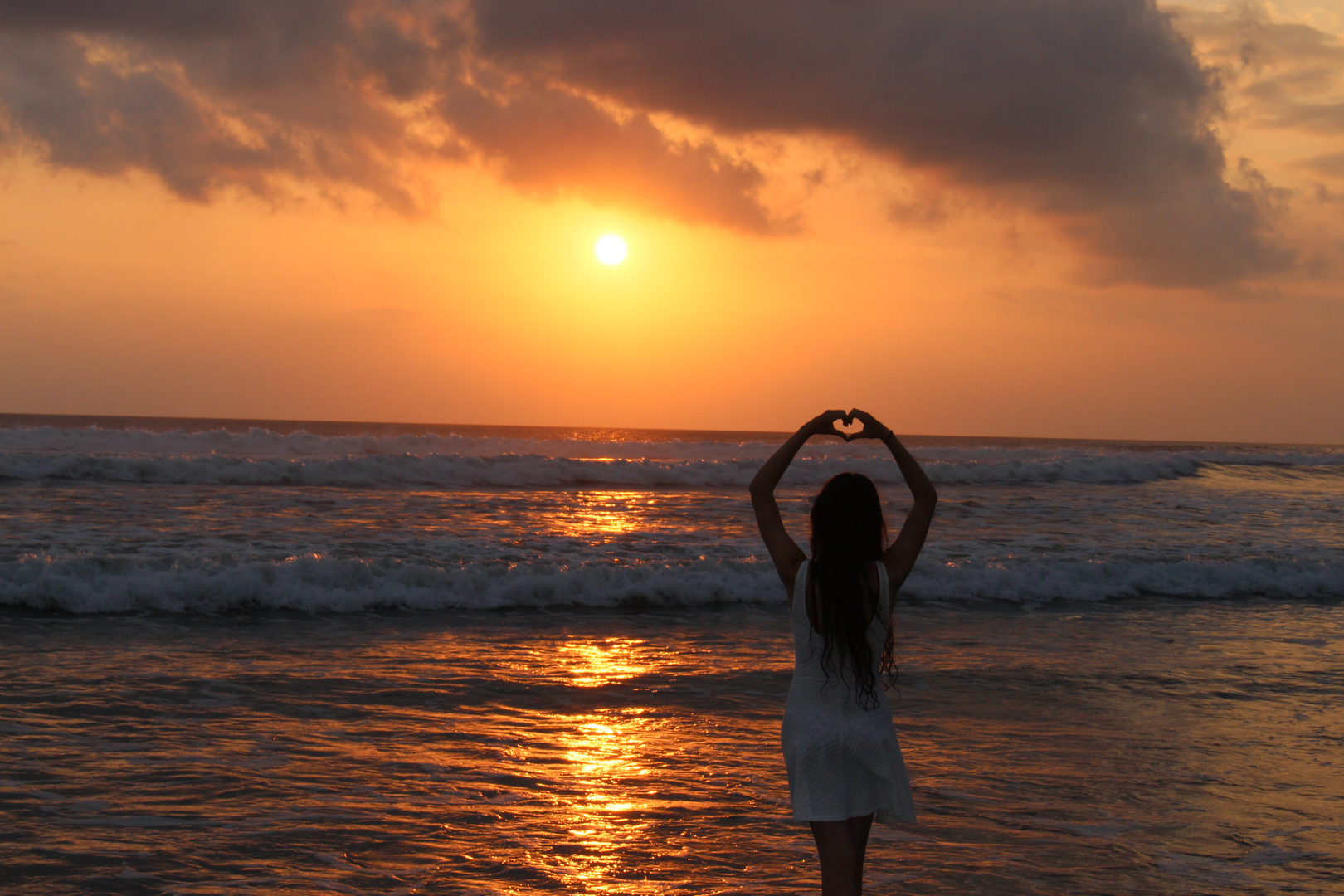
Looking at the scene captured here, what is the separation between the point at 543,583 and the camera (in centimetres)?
1286

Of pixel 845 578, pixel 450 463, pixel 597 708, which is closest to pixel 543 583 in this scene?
pixel 597 708

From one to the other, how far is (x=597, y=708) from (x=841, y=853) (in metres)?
4.84

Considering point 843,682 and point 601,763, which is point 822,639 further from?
point 601,763

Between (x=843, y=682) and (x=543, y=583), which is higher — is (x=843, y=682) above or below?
above

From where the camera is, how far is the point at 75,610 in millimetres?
10852

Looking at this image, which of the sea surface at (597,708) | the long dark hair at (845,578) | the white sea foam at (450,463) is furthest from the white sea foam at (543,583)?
the white sea foam at (450,463)

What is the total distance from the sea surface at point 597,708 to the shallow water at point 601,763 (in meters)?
0.03

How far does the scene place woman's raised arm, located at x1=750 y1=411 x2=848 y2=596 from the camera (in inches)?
124

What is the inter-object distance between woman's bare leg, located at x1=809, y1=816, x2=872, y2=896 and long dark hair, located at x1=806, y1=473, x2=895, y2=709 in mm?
422

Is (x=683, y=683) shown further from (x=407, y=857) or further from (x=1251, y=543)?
(x=1251, y=543)

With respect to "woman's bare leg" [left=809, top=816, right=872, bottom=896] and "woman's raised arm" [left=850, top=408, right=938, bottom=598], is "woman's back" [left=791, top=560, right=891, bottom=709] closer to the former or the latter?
"woman's raised arm" [left=850, top=408, right=938, bottom=598]

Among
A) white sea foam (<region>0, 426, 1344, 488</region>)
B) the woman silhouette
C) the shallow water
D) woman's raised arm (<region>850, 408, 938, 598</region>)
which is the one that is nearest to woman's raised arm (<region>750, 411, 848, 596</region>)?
the woman silhouette

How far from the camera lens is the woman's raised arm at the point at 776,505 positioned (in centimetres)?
314

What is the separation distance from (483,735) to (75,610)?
21.9ft
